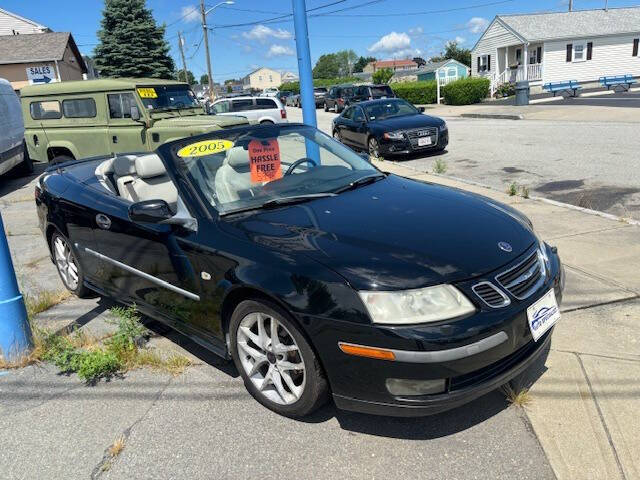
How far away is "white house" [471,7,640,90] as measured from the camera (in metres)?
36.1

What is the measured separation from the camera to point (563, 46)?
3634cm

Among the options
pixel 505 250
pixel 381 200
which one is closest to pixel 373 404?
pixel 505 250

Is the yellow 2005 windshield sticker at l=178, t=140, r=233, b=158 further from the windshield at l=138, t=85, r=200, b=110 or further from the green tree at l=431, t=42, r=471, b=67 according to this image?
the green tree at l=431, t=42, r=471, b=67

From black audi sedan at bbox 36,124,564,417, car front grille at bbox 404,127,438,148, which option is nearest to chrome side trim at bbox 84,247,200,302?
black audi sedan at bbox 36,124,564,417

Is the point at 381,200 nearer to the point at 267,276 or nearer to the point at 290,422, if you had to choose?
the point at 267,276

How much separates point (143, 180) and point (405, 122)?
933cm

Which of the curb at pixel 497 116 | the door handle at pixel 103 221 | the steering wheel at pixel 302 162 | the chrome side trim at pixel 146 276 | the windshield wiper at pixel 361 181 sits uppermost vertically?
the steering wheel at pixel 302 162

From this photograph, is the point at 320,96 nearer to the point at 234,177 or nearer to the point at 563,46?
the point at 563,46

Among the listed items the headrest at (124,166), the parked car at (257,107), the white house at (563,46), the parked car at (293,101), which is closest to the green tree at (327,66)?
the parked car at (293,101)

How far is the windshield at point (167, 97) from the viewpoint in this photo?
10977 millimetres

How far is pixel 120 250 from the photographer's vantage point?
13.2ft

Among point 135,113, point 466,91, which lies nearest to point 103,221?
point 135,113

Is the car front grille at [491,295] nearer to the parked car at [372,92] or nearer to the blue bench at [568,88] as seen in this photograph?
the parked car at [372,92]

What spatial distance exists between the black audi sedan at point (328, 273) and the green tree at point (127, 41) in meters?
36.2
